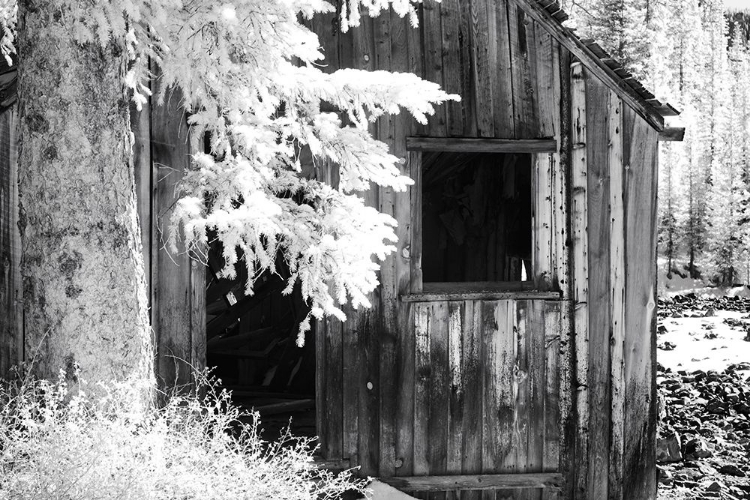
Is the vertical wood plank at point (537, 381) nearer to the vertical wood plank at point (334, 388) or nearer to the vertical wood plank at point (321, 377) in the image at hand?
the vertical wood plank at point (334, 388)

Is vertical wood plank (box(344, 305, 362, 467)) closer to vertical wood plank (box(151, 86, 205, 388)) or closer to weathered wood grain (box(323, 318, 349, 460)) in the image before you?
weathered wood grain (box(323, 318, 349, 460))

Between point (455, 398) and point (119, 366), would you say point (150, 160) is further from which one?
point (455, 398)

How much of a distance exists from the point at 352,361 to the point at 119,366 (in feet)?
7.44

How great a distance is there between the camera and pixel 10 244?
669 cm

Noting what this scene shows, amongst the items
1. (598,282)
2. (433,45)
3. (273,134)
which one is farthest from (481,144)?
(273,134)

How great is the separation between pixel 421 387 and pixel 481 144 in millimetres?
1935

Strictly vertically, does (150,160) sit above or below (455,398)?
above

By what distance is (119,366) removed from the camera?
203 inches

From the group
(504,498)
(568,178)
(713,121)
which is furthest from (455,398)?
(713,121)

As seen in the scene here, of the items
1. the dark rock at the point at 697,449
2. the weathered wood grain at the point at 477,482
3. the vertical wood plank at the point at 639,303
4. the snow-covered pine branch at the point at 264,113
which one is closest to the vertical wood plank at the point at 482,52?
the vertical wood plank at the point at 639,303

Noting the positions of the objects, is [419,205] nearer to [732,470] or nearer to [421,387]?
[421,387]

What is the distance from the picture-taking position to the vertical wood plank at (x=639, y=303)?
7.27 meters

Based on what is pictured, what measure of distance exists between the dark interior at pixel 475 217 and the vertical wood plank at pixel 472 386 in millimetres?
3739

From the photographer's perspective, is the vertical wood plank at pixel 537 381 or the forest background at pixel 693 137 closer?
the vertical wood plank at pixel 537 381
